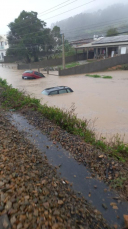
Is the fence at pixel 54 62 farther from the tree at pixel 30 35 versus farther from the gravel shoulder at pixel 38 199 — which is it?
the gravel shoulder at pixel 38 199

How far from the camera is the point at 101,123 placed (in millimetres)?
9141

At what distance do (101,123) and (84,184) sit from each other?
4.98m

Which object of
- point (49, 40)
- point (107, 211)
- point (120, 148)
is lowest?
point (107, 211)

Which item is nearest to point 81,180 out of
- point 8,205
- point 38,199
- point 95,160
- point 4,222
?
point 95,160

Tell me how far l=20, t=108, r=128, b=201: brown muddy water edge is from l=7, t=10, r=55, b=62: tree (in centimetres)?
3940

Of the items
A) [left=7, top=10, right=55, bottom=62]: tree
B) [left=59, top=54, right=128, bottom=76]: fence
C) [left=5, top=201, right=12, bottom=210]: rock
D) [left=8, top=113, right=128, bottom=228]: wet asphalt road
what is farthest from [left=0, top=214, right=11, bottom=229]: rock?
[left=7, top=10, right=55, bottom=62]: tree

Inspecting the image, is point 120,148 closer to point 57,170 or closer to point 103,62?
point 57,170

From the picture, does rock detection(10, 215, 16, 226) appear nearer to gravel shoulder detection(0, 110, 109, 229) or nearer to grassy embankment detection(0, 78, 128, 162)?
gravel shoulder detection(0, 110, 109, 229)

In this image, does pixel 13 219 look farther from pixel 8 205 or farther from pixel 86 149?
pixel 86 149

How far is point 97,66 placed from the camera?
3108cm

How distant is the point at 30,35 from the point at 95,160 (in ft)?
140

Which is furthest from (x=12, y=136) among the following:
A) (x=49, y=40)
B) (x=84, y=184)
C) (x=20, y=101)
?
(x=49, y=40)

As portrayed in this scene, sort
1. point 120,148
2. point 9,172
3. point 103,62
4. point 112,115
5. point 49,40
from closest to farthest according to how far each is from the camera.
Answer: point 9,172 → point 120,148 → point 112,115 → point 103,62 → point 49,40

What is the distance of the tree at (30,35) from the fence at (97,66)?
59.3 ft
